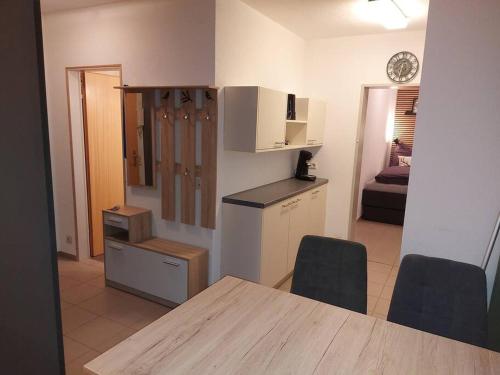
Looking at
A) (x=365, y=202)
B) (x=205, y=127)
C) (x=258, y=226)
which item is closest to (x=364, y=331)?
(x=258, y=226)

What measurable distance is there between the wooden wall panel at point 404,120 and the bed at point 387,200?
1928 mm

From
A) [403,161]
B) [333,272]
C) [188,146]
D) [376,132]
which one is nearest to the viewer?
[333,272]

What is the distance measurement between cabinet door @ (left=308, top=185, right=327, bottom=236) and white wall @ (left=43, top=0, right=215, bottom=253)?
1400 millimetres

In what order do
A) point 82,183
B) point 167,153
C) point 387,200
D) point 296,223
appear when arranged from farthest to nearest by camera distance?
point 387,200, point 82,183, point 296,223, point 167,153

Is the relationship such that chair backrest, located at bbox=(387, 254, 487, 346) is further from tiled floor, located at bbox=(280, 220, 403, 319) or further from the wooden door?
the wooden door

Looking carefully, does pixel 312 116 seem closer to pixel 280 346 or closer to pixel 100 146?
pixel 100 146

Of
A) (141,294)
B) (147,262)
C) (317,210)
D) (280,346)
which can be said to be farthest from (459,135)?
(141,294)

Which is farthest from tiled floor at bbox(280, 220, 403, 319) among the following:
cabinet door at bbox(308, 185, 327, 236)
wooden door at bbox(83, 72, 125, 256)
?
wooden door at bbox(83, 72, 125, 256)

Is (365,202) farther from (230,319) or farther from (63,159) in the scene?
(230,319)

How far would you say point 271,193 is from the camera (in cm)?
344

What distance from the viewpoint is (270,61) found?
12.0 feet

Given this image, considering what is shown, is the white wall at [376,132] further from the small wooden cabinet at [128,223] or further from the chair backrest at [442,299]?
the chair backrest at [442,299]

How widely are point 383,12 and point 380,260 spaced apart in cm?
274

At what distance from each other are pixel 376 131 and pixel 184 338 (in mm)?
6298
